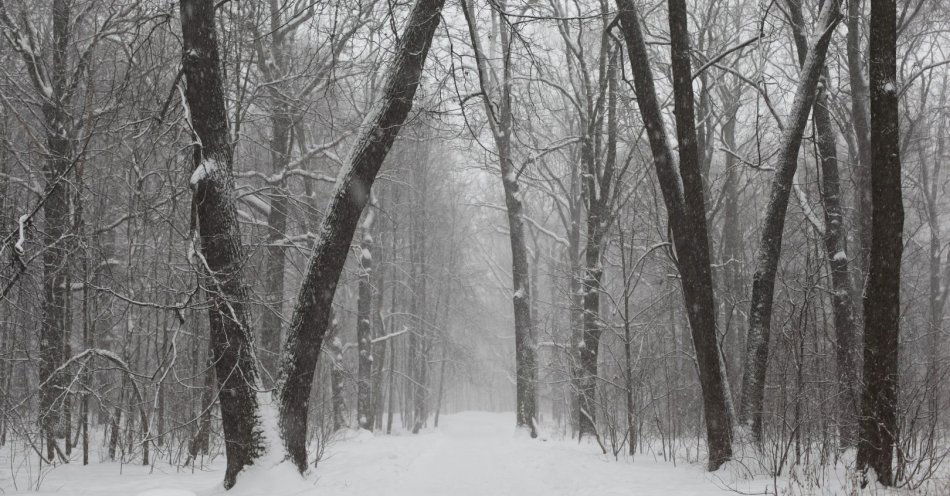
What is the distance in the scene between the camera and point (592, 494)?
6.29 metres

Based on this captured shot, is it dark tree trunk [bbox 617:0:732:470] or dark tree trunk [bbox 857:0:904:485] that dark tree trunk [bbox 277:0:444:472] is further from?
dark tree trunk [bbox 857:0:904:485]

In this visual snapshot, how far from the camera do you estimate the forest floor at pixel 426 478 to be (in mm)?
5875

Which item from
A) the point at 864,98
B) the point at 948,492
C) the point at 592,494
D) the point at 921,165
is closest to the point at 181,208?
the point at 592,494

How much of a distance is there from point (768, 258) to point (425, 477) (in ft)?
18.1

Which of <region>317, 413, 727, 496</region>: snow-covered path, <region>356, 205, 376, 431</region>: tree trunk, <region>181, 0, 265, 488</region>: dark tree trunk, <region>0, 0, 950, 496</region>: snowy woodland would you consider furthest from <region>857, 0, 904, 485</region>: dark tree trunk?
<region>356, 205, 376, 431</region>: tree trunk

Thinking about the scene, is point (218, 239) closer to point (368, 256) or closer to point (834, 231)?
point (834, 231)

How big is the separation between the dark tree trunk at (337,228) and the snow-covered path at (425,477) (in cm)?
68

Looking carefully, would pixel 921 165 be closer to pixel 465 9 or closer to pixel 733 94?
pixel 733 94

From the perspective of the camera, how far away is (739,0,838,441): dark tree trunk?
7.11 metres

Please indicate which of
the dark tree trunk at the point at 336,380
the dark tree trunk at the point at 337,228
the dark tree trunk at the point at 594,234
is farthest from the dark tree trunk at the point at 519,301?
the dark tree trunk at the point at 337,228

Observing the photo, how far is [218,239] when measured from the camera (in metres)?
5.95

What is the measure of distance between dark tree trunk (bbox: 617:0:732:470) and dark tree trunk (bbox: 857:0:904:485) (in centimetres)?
173

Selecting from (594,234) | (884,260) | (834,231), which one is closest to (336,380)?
(594,234)

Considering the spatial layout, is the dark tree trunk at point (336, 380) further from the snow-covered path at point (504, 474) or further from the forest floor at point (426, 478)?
the forest floor at point (426, 478)
